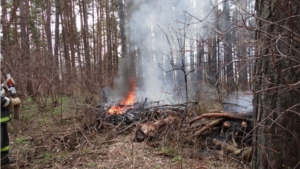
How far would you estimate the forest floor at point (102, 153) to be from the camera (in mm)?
3825

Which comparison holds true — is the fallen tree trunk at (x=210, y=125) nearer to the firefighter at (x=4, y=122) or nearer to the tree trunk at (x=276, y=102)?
the tree trunk at (x=276, y=102)

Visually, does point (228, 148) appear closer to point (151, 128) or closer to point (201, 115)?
point (201, 115)

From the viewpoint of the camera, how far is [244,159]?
12.7ft

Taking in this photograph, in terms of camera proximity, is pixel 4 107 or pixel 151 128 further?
pixel 151 128

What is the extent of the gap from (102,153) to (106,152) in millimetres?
75

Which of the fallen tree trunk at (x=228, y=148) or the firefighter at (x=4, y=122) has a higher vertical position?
the firefighter at (x=4, y=122)

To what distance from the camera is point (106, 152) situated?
170 inches

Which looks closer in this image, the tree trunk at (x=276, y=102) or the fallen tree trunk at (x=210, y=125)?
the tree trunk at (x=276, y=102)

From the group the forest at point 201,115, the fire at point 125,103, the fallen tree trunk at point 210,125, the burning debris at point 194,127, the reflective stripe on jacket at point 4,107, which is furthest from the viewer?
the fire at point 125,103

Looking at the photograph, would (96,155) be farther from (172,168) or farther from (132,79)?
(132,79)

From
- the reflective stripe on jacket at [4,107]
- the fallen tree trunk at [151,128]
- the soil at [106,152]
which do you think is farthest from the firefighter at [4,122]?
the fallen tree trunk at [151,128]

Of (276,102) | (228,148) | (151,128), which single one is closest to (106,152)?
(151,128)

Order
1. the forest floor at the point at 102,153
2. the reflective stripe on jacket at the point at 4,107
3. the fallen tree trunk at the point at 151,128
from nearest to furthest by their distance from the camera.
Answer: the reflective stripe on jacket at the point at 4,107 → the forest floor at the point at 102,153 → the fallen tree trunk at the point at 151,128

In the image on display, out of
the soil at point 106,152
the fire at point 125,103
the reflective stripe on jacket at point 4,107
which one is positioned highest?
the reflective stripe on jacket at point 4,107
